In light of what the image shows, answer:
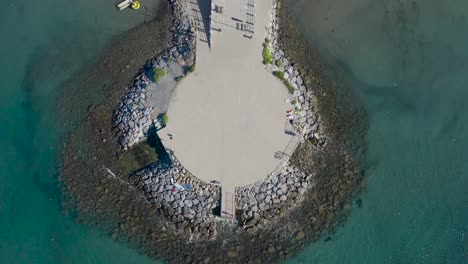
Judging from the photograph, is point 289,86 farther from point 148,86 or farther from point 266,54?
point 148,86

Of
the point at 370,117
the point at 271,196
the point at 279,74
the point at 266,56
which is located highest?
the point at 266,56

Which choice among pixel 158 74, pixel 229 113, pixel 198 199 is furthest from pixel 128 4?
pixel 198 199

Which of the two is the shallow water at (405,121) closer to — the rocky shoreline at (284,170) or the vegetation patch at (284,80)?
the rocky shoreline at (284,170)

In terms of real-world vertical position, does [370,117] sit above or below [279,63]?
below

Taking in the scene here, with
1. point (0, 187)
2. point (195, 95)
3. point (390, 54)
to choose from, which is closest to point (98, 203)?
point (0, 187)

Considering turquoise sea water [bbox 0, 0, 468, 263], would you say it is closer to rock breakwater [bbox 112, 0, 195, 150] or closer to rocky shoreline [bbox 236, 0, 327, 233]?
rocky shoreline [bbox 236, 0, 327, 233]

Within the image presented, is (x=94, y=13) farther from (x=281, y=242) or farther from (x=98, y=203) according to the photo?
(x=281, y=242)
